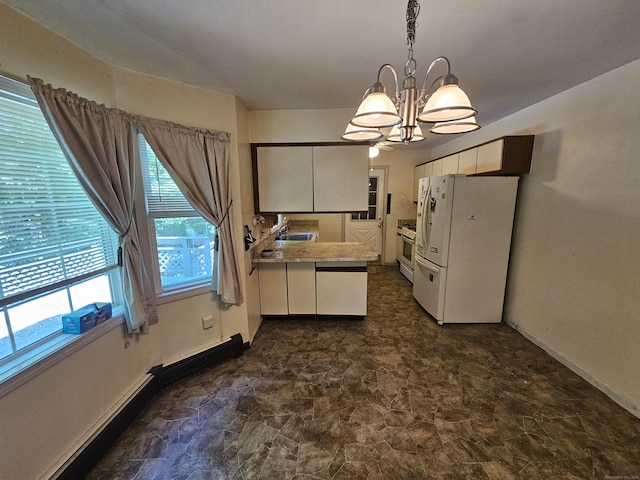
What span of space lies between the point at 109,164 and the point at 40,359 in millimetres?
1129

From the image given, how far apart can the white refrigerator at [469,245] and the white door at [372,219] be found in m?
2.10

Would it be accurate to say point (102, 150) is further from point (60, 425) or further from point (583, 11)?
point (583, 11)

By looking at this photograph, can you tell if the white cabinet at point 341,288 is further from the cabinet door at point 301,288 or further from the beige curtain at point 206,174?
the beige curtain at point 206,174

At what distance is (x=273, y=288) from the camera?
308 cm

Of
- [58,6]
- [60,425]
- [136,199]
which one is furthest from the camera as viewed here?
[136,199]

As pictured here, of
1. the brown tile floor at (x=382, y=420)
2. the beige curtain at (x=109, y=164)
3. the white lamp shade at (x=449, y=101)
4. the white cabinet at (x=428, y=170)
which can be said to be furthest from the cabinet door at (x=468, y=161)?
the beige curtain at (x=109, y=164)

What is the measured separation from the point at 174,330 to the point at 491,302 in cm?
342

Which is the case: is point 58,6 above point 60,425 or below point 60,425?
above

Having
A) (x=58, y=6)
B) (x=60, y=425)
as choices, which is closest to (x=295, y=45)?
(x=58, y=6)

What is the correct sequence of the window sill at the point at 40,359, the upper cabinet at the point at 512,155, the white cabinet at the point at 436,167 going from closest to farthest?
the window sill at the point at 40,359
the upper cabinet at the point at 512,155
the white cabinet at the point at 436,167

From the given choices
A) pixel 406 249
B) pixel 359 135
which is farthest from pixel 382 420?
pixel 406 249

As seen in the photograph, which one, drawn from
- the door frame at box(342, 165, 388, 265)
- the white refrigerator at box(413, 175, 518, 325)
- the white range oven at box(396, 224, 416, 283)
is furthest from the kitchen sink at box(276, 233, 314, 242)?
the white refrigerator at box(413, 175, 518, 325)

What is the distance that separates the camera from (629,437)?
1.60 metres

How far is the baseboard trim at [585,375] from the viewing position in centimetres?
180
